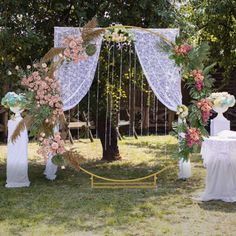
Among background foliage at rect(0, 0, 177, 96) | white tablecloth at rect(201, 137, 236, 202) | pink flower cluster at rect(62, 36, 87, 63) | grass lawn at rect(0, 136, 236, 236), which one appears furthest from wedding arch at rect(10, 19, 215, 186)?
background foliage at rect(0, 0, 177, 96)

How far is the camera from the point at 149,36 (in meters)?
7.85

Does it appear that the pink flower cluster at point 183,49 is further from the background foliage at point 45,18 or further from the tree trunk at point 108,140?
the tree trunk at point 108,140

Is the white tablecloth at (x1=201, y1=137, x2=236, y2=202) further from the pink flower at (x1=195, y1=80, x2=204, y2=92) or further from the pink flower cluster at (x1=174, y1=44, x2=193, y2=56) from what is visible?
the pink flower cluster at (x1=174, y1=44, x2=193, y2=56)

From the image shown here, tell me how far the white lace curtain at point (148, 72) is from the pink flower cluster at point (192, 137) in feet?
9.59

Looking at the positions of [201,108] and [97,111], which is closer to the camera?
[201,108]

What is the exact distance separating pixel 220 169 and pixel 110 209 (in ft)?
5.20

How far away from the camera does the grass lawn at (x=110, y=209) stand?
518cm

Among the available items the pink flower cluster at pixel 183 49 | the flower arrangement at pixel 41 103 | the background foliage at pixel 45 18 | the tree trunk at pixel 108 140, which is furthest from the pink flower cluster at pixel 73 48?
the tree trunk at pixel 108 140

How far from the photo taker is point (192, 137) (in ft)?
15.6

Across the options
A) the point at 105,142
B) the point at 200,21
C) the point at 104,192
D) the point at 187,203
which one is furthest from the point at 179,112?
the point at 200,21

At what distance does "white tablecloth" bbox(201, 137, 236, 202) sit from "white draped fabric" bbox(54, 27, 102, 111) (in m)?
2.22

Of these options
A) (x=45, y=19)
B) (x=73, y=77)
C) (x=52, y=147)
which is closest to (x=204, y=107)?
(x=52, y=147)

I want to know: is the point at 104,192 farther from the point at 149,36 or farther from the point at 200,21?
the point at 200,21

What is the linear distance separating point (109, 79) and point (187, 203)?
3.83 meters
